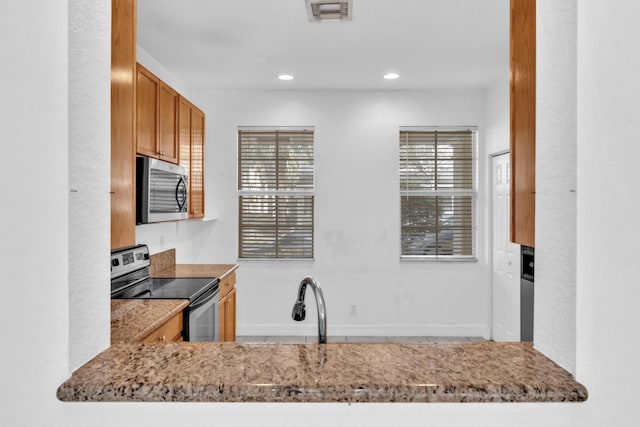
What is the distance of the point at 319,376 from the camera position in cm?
83

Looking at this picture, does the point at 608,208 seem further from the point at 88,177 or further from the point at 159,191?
Result: the point at 159,191

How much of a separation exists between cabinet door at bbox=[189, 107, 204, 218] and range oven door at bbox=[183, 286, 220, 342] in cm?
106

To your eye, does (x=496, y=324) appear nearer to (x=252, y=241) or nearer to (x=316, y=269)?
(x=316, y=269)

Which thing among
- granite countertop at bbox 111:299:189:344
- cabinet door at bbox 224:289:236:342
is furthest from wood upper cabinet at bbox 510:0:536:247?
cabinet door at bbox 224:289:236:342

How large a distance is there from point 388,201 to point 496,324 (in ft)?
5.51

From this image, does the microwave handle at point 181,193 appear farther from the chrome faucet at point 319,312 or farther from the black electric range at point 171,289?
the chrome faucet at point 319,312

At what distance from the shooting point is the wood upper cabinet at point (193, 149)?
3.48 metres

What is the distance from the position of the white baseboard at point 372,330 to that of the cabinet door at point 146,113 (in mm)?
2442

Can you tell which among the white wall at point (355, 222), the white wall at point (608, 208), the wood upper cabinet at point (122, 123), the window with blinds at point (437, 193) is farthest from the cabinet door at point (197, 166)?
the white wall at point (608, 208)

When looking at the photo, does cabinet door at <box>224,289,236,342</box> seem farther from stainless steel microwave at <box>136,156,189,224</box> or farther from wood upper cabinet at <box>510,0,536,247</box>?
wood upper cabinet at <box>510,0,536,247</box>

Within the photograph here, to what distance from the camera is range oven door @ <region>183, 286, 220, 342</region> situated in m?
2.47

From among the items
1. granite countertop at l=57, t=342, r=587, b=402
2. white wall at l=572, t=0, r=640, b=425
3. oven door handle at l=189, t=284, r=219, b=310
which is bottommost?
oven door handle at l=189, t=284, r=219, b=310

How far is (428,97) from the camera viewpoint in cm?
459

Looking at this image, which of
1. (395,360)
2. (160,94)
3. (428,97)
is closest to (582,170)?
(395,360)
